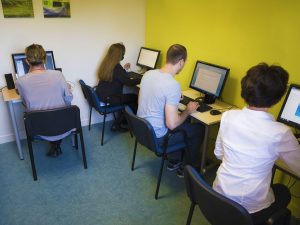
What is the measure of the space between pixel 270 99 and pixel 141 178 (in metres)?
1.59

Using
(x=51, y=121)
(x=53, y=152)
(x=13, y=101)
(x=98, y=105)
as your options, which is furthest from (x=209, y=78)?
(x=13, y=101)

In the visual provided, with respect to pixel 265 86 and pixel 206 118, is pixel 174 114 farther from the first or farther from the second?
pixel 265 86

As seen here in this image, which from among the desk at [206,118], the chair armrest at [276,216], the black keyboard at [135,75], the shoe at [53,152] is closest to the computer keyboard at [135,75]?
the black keyboard at [135,75]

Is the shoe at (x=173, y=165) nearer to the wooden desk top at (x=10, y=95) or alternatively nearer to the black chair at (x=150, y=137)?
the black chair at (x=150, y=137)

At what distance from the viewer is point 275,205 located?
1.46m

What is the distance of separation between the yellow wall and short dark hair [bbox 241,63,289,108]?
0.81 metres

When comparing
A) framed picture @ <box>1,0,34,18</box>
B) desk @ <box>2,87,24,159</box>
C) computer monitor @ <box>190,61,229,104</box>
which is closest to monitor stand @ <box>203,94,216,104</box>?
computer monitor @ <box>190,61,229,104</box>

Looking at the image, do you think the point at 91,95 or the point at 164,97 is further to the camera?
the point at 91,95

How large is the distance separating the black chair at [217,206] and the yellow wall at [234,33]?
99 cm

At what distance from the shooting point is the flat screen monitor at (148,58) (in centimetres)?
343

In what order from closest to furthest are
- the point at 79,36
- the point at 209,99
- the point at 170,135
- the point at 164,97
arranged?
the point at 164,97
the point at 170,135
the point at 209,99
the point at 79,36

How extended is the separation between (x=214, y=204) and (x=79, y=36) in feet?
8.78

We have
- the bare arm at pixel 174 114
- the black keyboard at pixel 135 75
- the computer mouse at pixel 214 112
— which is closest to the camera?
the bare arm at pixel 174 114

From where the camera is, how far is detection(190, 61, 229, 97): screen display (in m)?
2.45
